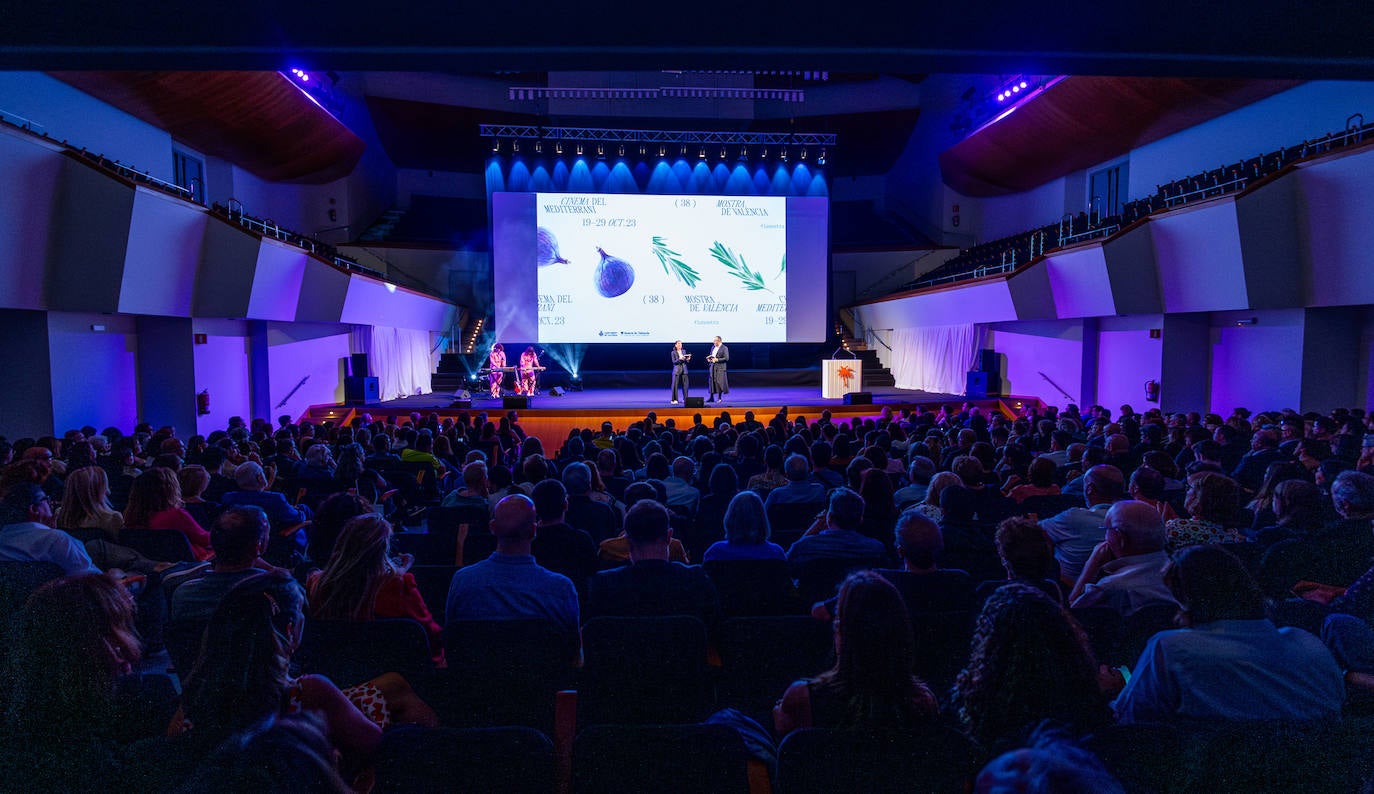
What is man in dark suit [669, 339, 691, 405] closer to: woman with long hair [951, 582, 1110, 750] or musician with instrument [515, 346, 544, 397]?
musician with instrument [515, 346, 544, 397]

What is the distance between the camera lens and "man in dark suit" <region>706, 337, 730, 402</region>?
15109 mm

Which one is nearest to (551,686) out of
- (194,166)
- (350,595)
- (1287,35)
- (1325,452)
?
(350,595)

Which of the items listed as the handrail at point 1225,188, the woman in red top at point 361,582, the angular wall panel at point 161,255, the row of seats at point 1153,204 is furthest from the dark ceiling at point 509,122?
the woman in red top at point 361,582

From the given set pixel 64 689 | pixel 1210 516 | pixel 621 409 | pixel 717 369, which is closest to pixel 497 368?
pixel 621 409

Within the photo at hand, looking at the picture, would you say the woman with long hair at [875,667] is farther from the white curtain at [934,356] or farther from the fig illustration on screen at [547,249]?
the white curtain at [934,356]

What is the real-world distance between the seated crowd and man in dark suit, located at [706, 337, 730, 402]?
964cm

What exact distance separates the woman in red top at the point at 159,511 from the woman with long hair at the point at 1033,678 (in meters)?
4.08

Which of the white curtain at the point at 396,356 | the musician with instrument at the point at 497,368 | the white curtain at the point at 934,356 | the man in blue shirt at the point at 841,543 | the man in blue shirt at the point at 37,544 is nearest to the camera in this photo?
the man in blue shirt at the point at 37,544

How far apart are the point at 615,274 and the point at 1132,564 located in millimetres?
15880

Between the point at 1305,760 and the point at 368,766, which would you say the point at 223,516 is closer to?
the point at 368,766

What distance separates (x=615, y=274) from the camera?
18.1 m

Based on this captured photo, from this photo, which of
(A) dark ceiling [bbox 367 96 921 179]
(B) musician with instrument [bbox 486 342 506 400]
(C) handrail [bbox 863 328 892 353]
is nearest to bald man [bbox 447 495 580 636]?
(B) musician with instrument [bbox 486 342 506 400]

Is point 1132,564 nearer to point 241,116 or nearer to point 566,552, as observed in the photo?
point 566,552

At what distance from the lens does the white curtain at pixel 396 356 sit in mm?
17797
